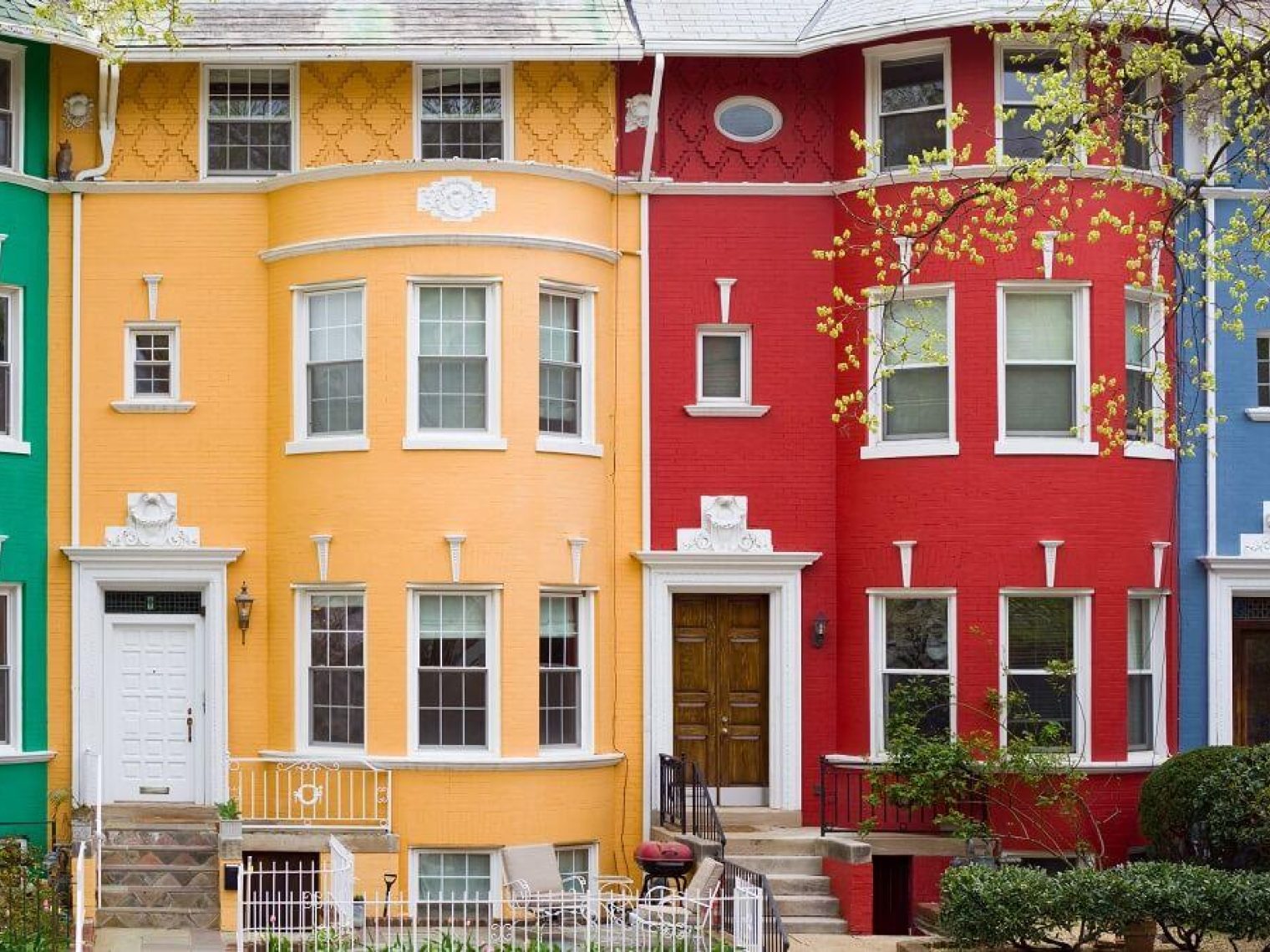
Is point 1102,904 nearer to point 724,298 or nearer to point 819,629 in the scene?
point 819,629

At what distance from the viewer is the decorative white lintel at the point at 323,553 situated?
23.1 m

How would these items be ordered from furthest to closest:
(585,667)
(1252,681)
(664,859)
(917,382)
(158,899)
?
1. (1252,681)
2. (917,382)
3. (585,667)
4. (158,899)
5. (664,859)

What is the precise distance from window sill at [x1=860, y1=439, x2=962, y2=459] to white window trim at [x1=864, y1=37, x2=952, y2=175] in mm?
2902

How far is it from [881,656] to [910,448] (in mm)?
2256

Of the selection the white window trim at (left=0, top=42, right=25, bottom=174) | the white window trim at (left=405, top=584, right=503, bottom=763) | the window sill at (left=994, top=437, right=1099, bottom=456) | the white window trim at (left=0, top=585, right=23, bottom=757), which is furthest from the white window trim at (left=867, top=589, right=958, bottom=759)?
the white window trim at (left=0, top=42, right=25, bottom=174)

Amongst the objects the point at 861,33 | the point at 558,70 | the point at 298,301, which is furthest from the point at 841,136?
the point at 298,301

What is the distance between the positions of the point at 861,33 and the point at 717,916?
30.7ft

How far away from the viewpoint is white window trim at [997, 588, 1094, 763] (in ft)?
75.7

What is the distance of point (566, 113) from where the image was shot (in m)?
24.0

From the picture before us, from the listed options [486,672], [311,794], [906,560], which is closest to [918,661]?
[906,560]

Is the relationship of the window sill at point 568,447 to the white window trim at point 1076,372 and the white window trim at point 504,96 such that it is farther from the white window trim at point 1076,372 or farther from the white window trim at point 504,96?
the white window trim at point 1076,372

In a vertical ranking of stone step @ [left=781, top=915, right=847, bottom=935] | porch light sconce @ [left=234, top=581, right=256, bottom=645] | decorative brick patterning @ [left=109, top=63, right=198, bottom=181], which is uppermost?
decorative brick patterning @ [left=109, top=63, right=198, bottom=181]

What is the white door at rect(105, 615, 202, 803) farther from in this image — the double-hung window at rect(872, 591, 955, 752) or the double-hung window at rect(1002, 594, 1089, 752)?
the double-hung window at rect(1002, 594, 1089, 752)

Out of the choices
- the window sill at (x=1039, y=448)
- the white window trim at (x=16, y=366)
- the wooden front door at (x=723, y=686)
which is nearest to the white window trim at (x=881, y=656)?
the wooden front door at (x=723, y=686)
